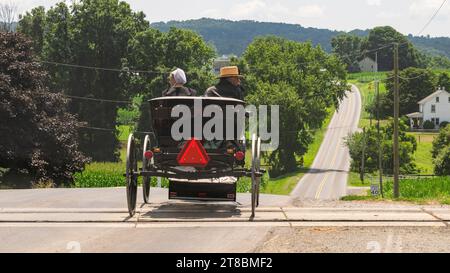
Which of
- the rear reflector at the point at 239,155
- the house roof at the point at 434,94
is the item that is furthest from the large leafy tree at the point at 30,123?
the house roof at the point at 434,94

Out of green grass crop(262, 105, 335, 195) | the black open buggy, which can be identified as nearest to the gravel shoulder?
the black open buggy

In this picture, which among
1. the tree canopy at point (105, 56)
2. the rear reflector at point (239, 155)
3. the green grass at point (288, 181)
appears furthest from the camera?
the tree canopy at point (105, 56)

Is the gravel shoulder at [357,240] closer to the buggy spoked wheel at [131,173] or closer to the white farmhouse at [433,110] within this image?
the buggy spoked wheel at [131,173]

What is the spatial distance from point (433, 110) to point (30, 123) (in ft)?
369

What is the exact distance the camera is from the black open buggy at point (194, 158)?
9.82 m

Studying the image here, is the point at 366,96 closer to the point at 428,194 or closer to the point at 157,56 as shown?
the point at 157,56

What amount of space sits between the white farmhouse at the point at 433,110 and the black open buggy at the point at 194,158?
410 feet

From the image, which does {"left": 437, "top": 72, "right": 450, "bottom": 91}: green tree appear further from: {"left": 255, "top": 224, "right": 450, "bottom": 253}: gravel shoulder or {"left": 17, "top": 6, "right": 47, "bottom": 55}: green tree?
{"left": 255, "top": 224, "right": 450, "bottom": 253}: gravel shoulder

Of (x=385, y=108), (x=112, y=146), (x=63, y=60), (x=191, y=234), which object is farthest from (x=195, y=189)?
(x=385, y=108)

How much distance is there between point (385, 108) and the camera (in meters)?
125

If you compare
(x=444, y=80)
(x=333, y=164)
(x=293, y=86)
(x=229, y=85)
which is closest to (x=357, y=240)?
(x=229, y=85)

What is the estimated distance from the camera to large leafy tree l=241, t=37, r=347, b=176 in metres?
85.1

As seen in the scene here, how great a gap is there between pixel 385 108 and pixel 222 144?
388ft
